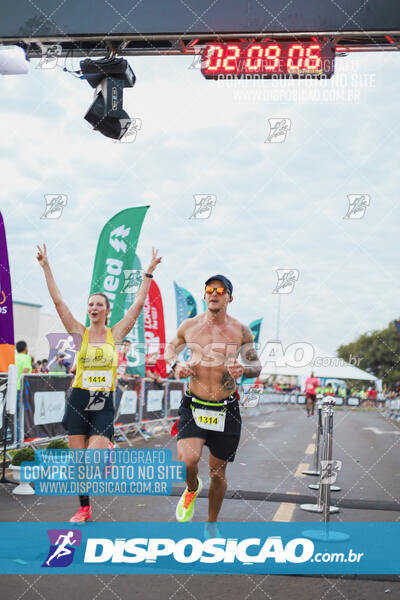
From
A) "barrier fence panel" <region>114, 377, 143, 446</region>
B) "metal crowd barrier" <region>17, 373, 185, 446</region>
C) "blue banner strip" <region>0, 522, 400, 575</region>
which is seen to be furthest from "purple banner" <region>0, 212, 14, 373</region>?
"blue banner strip" <region>0, 522, 400, 575</region>

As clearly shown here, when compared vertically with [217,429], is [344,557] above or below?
below

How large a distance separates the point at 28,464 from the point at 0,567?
3.26 m

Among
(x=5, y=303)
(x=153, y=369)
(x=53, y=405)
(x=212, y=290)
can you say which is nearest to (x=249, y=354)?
(x=212, y=290)

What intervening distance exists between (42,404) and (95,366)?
4.51 m

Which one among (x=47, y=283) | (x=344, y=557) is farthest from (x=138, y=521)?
(x=47, y=283)

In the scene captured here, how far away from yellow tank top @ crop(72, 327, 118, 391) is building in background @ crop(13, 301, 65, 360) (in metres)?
51.3

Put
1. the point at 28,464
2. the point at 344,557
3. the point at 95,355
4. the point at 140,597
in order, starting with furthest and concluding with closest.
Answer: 1. the point at 28,464
2. the point at 95,355
3. the point at 344,557
4. the point at 140,597

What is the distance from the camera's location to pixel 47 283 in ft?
18.6

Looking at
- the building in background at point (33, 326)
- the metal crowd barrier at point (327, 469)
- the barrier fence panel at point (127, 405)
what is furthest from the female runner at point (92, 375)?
the building in background at point (33, 326)

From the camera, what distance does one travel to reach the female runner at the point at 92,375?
544cm

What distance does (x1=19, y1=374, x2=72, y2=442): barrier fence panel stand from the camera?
Answer: 9.05 m

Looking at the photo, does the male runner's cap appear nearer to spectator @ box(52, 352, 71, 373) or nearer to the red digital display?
the red digital display

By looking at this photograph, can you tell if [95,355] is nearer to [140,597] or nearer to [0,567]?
[0,567]

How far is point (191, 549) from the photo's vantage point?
4.71 m
